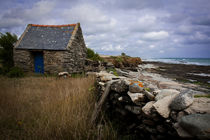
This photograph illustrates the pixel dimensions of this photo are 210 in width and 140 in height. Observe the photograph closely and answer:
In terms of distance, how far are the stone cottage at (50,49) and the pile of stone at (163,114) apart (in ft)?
29.7

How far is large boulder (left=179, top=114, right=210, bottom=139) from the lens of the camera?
3.52 ft

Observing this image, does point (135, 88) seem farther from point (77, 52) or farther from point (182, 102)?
point (77, 52)

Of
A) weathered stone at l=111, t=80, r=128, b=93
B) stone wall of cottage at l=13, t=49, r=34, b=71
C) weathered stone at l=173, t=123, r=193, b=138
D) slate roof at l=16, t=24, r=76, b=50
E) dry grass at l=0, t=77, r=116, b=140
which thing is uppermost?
slate roof at l=16, t=24, r=76, b=50

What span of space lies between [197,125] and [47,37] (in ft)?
43.0

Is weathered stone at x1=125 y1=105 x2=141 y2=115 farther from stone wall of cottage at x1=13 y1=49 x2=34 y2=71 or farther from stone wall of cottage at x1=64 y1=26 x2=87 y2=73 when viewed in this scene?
stone wall of cottage at x1=13 y1=49 x2=34 y2=71

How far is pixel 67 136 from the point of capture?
2303mm

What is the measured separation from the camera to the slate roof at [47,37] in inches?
428

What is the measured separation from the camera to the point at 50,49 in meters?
10.6

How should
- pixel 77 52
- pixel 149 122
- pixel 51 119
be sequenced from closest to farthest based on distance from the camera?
pixel 149 122 → pixel 51 119 → pixel 77 52

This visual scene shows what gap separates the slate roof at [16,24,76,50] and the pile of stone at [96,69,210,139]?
937 centimetres

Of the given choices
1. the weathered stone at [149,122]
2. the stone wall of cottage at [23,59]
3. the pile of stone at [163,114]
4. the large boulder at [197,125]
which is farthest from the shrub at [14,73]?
the large boulder at [197,125]

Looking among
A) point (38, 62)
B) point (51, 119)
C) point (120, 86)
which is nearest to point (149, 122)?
point (120, 86)

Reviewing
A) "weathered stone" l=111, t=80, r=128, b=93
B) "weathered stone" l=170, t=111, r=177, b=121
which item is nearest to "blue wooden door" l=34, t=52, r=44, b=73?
"weathered stone" l=111, t=80, r=128, b=93

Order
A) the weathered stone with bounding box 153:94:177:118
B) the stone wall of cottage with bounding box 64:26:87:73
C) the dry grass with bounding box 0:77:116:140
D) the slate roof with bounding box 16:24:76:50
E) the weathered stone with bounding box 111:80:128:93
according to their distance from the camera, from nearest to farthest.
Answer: the weathered stone with bounding box 153:94:177:118 < the dry grass with bounding box 0:77:116:140 < the weathered stone with bounding box 111:80:128:93 < the slate roof with bounding box 16:24:76:50 < the stone wall of cottage with bounding box 64:26:87:73
